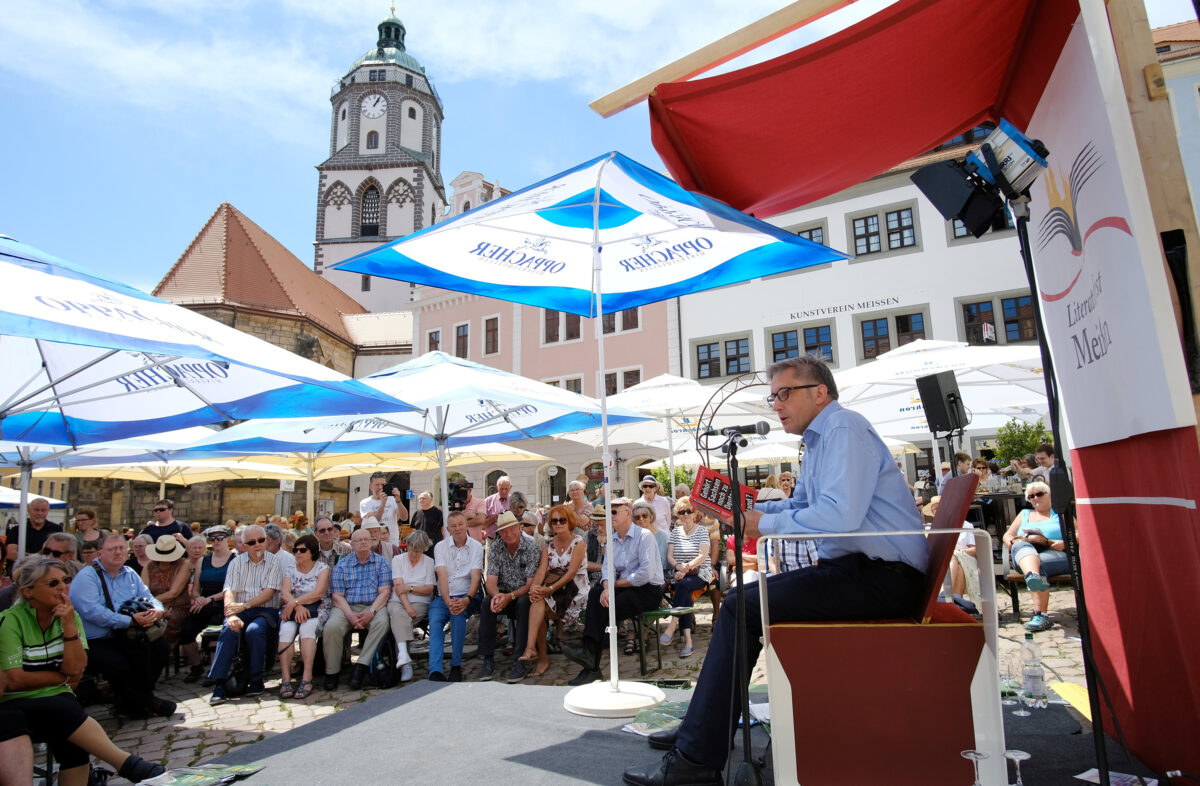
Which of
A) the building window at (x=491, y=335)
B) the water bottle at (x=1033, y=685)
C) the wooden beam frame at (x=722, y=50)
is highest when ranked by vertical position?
the building window at (x=491, y=335)

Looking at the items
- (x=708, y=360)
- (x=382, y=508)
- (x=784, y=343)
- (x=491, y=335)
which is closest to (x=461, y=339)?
(x=491, y=335)

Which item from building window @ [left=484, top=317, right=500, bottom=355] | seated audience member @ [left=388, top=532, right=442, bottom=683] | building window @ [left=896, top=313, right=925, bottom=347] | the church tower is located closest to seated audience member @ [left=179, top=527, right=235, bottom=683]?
seated audience member @ [left=388, top=532, right=442, bottom=683]

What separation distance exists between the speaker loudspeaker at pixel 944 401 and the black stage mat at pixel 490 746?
3913mm

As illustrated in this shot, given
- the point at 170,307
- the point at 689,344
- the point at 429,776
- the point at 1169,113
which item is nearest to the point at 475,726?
the point at 429,776

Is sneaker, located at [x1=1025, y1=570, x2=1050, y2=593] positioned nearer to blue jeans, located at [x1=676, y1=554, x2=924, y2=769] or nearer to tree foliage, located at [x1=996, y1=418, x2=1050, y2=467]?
blue jeans, located at [x1=676, y1=554, x2=924, y2=769]

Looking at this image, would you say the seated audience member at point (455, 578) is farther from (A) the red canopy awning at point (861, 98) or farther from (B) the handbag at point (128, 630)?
(A) the red canopy awning at point (861, 98)

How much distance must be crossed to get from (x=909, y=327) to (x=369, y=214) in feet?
134

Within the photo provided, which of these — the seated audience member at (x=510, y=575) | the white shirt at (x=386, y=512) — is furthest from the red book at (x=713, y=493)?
the white shirt at (x=386, y=512)

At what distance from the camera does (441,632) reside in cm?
721

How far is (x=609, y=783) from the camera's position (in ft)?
10.8

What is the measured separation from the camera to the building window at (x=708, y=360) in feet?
82.0

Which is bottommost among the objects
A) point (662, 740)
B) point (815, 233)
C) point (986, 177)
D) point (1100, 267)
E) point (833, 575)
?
point (662, 740)

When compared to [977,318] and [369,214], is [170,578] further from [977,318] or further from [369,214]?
[369,214]

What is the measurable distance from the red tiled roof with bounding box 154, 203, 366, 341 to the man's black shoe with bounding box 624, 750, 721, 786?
122 feet
